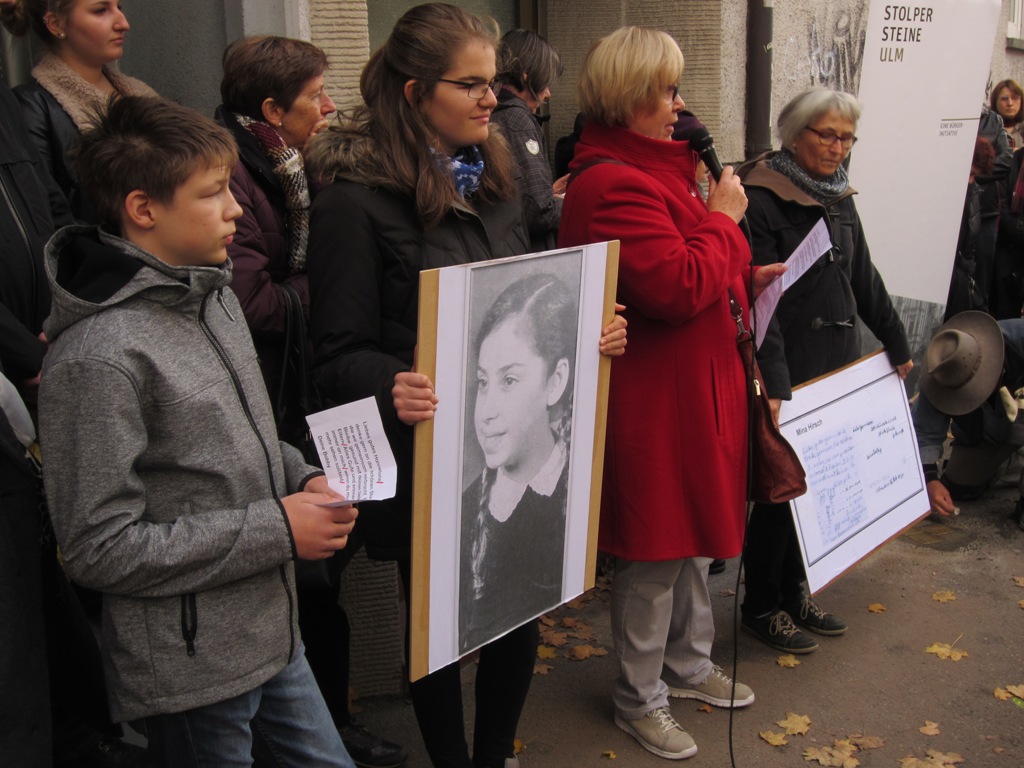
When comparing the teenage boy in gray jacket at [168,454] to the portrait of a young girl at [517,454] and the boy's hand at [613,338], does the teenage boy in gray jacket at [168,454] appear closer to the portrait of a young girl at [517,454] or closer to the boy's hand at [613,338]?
the portrait of a young girl at [517,454]

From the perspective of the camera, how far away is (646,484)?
3047 mm

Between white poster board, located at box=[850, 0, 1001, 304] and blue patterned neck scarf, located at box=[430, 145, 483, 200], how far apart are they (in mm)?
4105

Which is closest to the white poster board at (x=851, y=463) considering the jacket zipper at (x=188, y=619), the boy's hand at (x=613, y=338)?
the boy's hand at (x=613, y=338)

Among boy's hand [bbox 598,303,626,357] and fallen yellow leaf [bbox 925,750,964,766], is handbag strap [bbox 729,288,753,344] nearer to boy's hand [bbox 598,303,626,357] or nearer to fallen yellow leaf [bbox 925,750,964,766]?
boy's hand [bbox 598,303,626,357]

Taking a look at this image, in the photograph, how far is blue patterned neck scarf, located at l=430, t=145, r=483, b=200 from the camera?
252cm

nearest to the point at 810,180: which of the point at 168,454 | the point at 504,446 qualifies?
the point at 504,446

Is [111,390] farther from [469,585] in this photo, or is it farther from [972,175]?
[972,175]

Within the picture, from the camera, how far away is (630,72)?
2883 mm

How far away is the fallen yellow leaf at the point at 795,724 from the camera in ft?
11.4

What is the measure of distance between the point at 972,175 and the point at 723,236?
18.5ft

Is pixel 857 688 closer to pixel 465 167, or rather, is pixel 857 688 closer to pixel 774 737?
pixel 774 737

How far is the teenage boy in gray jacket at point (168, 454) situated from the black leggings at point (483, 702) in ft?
2.22

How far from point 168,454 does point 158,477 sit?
0.18 feet

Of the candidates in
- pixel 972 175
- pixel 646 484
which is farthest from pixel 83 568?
pixel 972 175
